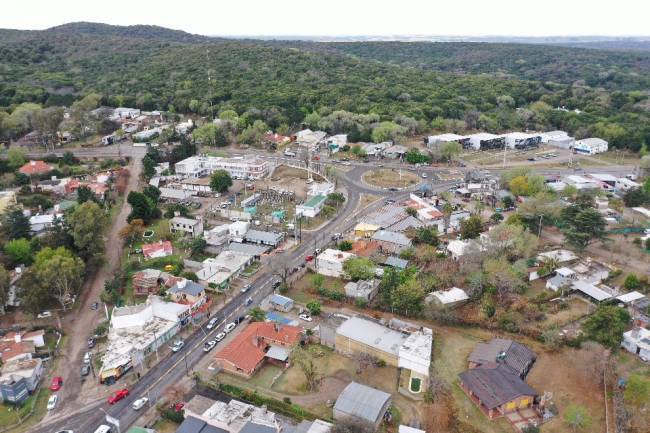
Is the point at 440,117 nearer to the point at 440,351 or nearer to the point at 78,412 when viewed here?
the point at 440,351

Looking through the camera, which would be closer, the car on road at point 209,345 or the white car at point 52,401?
the white car at point 52,401

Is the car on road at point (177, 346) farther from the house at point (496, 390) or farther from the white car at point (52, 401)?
the house at point (496, 390)

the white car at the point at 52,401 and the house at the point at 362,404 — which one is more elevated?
the house at the point at 362,404

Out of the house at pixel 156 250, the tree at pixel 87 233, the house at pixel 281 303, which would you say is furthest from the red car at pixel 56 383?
the house at pixel 156 250

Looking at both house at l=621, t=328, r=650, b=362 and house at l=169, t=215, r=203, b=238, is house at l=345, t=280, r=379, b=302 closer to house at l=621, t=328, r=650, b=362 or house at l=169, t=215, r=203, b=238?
house at l=621, t=328, r=650, b=362

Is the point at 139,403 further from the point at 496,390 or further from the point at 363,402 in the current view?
the point at 496,390

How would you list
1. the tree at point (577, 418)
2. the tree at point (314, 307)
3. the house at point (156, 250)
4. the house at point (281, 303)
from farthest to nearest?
the house at point (156, 250) < the house at point (281, 303) < the tree at point (314, 307) < the tree at point (577, 418)

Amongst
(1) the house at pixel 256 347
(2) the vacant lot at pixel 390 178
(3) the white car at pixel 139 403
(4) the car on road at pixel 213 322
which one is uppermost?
(2) the vacant lot at pixel 390 178

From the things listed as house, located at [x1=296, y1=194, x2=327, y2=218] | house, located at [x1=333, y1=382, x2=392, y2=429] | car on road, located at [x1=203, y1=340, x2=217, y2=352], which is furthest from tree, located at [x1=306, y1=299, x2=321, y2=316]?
house, located at [x1=296, y1=194, x2=327, y2=218]

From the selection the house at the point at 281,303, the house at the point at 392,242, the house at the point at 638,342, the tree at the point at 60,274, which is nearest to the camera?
the house at the point at 638,342
